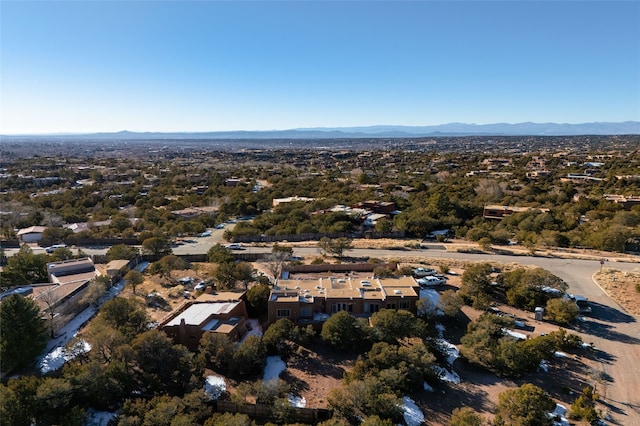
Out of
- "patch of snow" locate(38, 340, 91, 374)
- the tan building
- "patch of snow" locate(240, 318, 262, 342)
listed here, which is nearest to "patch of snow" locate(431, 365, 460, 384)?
the tan building

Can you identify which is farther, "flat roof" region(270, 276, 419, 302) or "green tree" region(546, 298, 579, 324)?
"flat roof" region(270, 276, 419, 302)

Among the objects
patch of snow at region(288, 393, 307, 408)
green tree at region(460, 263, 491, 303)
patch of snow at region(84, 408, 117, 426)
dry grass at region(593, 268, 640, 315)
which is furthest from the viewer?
green tree at region(460, 263, 491, 303)

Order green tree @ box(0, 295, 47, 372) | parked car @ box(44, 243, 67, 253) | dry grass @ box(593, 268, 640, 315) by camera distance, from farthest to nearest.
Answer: parked car @ box(44, 243, 67, 253) → dry grass @ box(593, 268, 640, 315) → green tree @ box(0, 295, 47, 372)

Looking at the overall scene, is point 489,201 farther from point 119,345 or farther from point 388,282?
point 119,345

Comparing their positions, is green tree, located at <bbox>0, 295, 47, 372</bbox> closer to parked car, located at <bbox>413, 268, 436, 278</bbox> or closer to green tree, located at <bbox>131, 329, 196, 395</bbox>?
green tree, located at <bbox>131, 329, 196, 395</bbox>

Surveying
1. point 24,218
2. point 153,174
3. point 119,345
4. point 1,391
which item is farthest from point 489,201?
point 153,174

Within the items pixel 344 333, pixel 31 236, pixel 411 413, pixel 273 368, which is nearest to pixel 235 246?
pixel 273 368
